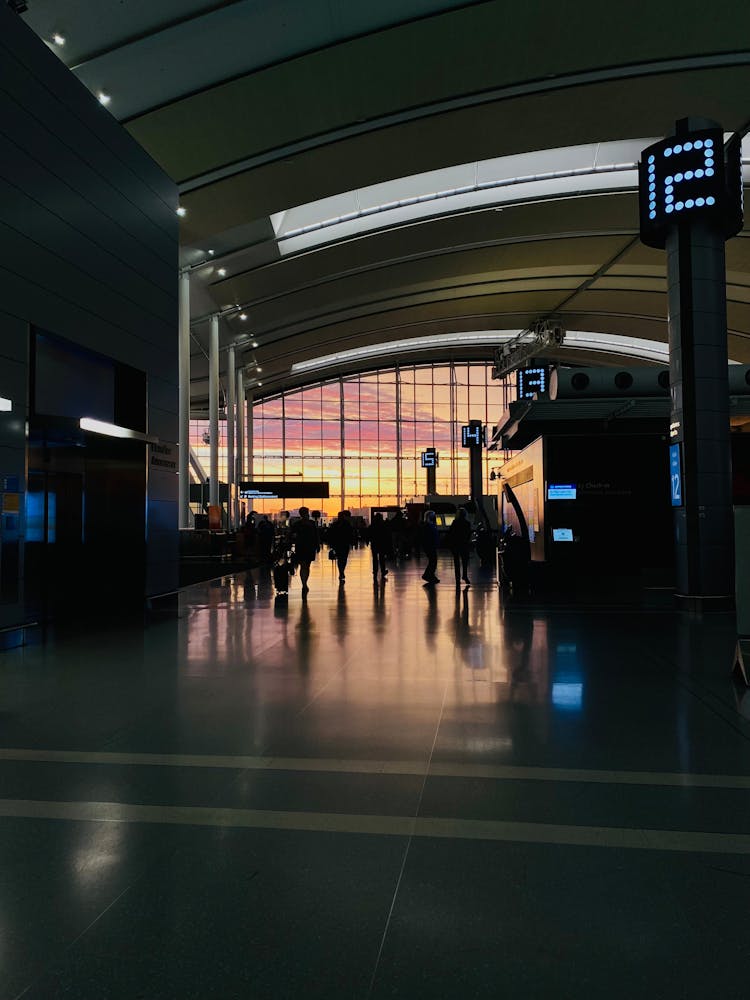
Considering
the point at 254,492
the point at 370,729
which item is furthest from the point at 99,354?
the point at 254,492

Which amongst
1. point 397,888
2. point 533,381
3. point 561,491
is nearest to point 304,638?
point 397,888

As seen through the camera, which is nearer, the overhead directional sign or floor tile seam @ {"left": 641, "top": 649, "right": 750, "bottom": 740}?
floor tile seam @ {"left": 641, "top": 649, "right": 750, "bottom": 740}

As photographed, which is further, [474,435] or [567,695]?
[474,435]

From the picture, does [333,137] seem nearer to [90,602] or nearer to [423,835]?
[90,602]

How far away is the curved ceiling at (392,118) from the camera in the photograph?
14430 mm

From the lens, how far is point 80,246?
10.4 meters

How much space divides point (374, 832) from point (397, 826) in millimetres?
124

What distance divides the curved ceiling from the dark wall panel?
3.54 metres

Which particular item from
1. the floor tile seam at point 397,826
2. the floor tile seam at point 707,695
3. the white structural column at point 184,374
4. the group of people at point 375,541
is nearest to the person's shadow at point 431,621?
the floor tile seam at point 707,695

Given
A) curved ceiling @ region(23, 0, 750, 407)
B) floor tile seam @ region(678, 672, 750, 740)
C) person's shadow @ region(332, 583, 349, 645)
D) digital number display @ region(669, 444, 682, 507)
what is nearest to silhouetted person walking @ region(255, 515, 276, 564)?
curved ceiling @ region(23, 0, 750, 407)

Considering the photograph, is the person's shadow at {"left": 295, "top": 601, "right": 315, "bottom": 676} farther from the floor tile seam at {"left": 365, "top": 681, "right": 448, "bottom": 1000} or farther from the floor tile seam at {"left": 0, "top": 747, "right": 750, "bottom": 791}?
the floor tile seam at {"left": 365, "top": 681, "right": 448, "bottom": 1000}

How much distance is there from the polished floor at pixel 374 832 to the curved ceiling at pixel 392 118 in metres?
12.5

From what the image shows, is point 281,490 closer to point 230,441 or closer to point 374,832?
point 230,441

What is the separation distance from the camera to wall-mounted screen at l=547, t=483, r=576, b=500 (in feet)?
59.2
